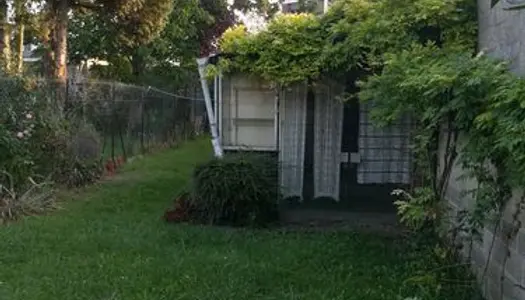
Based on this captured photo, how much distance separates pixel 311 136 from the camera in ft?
32.2

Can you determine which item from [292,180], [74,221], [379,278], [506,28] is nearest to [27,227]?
[74,221]

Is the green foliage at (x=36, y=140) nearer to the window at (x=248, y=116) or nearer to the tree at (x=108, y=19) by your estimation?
the tree at (x=108, y=19)

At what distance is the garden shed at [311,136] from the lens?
9602mm

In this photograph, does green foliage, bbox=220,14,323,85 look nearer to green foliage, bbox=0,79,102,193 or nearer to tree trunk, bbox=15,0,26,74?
green foliage, bbox=0,79,102,193

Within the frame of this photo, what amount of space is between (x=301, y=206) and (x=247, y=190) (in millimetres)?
1617

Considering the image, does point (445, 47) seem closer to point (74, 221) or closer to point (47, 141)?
point (74, 221)

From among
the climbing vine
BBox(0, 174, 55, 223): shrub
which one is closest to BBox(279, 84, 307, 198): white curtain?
the climbing vine

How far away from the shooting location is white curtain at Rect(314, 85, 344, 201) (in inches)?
382

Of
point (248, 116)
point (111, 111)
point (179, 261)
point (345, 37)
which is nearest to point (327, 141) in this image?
point (248, 116)

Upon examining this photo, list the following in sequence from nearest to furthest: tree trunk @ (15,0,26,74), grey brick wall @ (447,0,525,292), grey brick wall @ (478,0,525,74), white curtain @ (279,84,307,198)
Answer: grey brick wall @ (447,0,525,292), grey brick wall @ (478,0,525,74), white curtain @ (279,84,307,198), tree trunk @ (15,0,26,74)

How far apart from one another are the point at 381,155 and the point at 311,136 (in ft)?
3.49

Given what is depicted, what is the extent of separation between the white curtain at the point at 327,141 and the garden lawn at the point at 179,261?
1.80 m

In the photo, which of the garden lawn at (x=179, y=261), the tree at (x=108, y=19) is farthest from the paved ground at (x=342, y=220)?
the tree at (x=108, y=19)

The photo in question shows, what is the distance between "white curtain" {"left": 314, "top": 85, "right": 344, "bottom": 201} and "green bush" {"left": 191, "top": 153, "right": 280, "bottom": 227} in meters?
1.24
